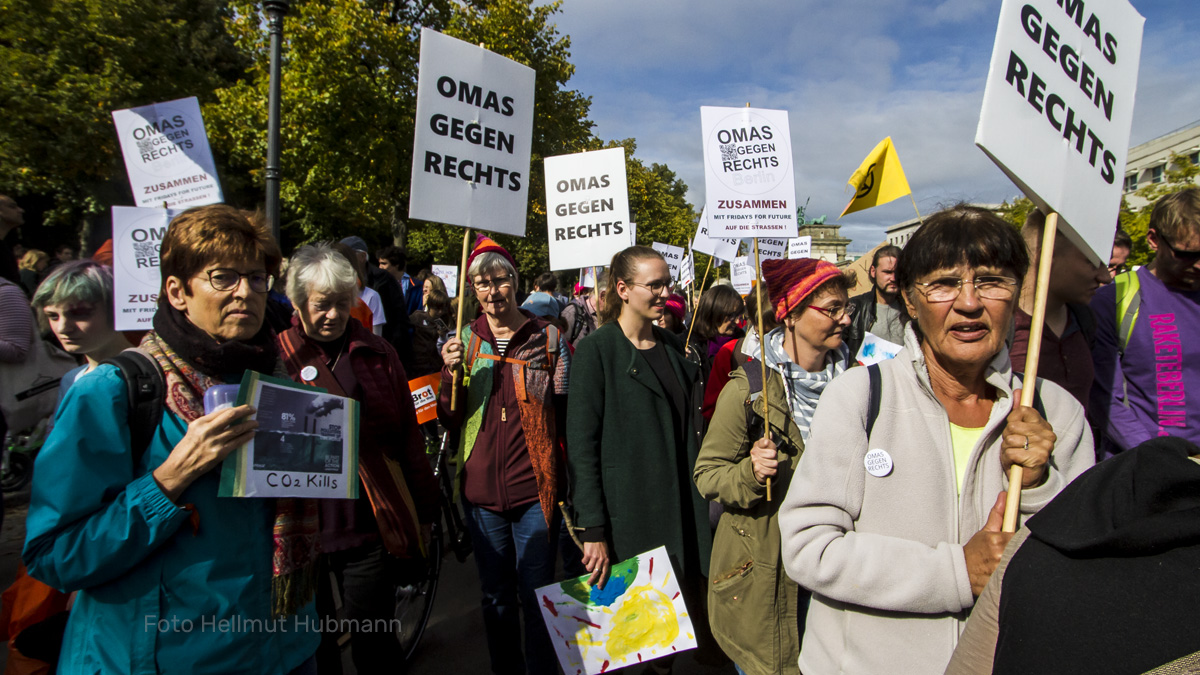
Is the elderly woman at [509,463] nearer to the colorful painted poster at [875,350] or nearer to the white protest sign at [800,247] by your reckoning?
the colorful painted poster at [875,350]

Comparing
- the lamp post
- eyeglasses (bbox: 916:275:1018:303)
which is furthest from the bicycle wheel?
the lamp post

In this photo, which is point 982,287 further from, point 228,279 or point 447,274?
point 447,274

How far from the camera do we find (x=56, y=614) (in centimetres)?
218

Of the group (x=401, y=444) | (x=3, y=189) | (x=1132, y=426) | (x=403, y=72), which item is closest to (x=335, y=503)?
(x=401, y=444)

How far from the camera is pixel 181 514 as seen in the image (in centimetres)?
159

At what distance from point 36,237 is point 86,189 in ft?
19.7

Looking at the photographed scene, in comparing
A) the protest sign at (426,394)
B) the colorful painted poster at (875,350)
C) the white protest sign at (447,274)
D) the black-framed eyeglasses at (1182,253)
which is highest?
the white protest sign at (447,274)

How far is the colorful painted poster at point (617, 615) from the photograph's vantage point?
2742 millimetres

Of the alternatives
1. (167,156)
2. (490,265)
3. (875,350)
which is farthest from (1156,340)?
(167,156)

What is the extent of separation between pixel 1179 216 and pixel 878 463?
7.83 ft

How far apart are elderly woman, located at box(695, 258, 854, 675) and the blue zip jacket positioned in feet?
4.98

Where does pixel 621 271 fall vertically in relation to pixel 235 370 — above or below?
above

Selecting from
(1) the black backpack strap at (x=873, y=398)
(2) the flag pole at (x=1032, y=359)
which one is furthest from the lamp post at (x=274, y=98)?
(2) the flag pole at (x=1032, y=359)

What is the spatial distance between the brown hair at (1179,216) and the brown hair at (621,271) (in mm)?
2248
